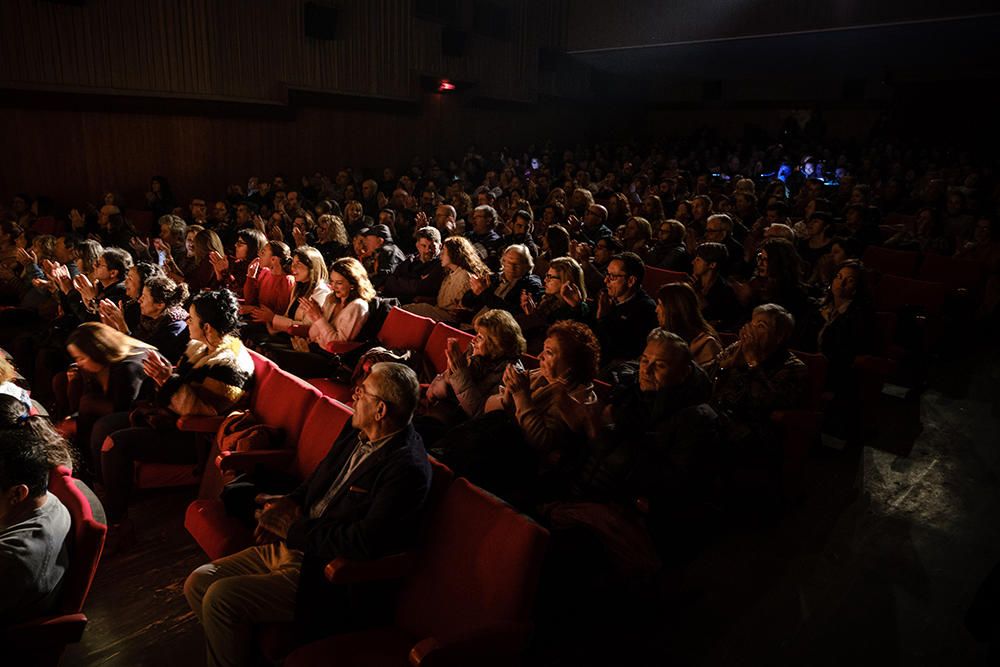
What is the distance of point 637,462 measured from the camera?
2.16 m

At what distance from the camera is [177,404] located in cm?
265

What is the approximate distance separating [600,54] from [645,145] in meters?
2.68

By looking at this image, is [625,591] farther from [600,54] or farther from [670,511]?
[600,54]

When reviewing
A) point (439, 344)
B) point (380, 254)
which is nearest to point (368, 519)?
point (439, 344)

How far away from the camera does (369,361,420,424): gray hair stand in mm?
1937

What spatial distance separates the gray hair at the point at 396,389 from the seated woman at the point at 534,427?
0.35m

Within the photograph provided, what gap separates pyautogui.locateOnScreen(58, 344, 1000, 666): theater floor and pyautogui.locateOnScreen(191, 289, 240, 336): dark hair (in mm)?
877

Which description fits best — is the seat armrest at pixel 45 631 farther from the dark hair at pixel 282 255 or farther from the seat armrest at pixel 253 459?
the dark hair at pixel 282 255

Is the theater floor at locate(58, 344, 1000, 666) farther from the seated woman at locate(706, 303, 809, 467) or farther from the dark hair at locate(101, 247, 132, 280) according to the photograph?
the dark hair at locate(101, 247, 132, 280)

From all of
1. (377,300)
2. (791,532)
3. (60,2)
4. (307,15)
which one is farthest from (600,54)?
(791,532)

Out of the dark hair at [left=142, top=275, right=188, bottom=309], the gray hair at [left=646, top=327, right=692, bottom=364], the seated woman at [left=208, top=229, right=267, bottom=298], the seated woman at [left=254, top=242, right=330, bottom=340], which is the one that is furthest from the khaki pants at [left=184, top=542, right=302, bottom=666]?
the seated woman at [left=208, top=229, right=267, bottom=298]

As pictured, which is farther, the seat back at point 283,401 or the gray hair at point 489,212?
the gray hair at point 489,212

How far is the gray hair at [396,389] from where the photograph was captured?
76.2 inches

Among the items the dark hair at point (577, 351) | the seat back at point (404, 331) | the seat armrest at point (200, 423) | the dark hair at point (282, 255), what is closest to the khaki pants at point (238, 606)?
the seat armrest at point (200, 423)
